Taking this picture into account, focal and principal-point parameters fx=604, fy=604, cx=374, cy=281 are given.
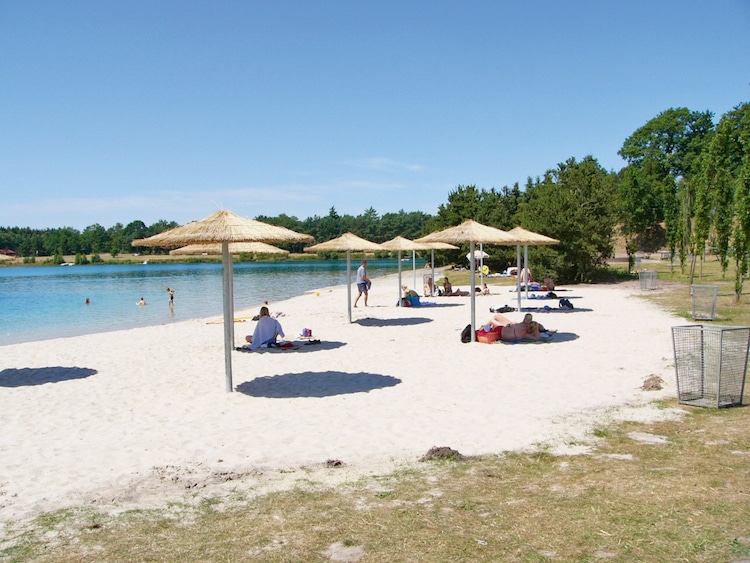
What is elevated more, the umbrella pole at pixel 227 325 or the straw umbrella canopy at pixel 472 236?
the straw umbrella canopy at pixel 472 236

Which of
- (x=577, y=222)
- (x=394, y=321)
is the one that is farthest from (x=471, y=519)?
(x=577, y=222)

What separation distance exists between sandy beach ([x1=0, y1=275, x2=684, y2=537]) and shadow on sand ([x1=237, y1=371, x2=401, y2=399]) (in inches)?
1.1

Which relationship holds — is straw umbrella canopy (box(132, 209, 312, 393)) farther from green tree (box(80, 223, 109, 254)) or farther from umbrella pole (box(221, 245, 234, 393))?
green tree (box(80, 223, 109, 254))

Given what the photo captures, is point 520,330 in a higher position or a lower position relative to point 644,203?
lower

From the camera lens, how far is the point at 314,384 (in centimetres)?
898

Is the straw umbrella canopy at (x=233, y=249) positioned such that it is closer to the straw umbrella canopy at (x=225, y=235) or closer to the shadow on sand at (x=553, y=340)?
the straw umbrella canopy at (x=225, y=235)

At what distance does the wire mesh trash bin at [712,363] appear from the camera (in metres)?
6.95

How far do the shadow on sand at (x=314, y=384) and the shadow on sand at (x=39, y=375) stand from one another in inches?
127

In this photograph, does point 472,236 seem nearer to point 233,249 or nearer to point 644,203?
point 233,249

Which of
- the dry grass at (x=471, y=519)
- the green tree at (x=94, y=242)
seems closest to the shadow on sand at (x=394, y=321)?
the dry grass at (x=471, y=519)

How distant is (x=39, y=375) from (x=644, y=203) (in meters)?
59.2

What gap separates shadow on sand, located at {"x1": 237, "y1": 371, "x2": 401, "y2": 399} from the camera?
8.47 m

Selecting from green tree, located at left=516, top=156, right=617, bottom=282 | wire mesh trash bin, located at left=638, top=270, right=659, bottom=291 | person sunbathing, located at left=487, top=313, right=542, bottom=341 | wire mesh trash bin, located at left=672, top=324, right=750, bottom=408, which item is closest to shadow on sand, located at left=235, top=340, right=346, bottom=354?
person sunbathing, located at left=487, top=313, right=542, bottom=341

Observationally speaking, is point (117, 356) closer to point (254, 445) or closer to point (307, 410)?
point (307, 410)
